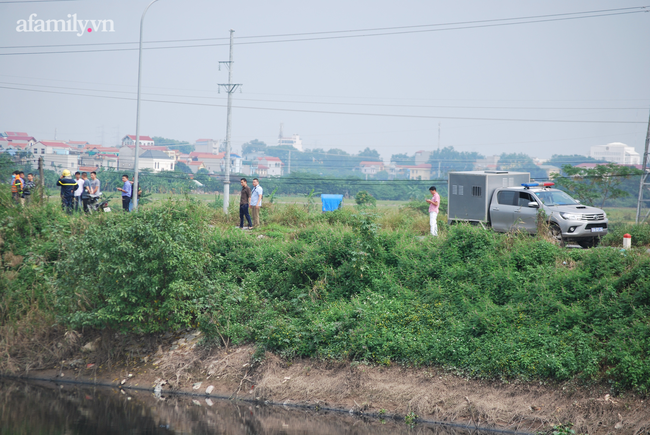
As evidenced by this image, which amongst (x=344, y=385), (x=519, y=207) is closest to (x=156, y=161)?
(x=519, y=207)

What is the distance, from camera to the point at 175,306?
44.8ft

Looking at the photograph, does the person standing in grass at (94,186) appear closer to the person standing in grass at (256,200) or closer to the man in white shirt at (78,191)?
the man in white shirt at (78,191)

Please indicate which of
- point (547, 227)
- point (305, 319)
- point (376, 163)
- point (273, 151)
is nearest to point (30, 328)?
point (305, 319)

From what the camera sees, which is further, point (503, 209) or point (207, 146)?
point (207, 146)

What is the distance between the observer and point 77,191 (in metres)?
20.7

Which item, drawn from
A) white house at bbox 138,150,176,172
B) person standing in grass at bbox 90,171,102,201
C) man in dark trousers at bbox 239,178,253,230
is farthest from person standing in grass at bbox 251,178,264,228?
white house at bbox 138,150,176,172

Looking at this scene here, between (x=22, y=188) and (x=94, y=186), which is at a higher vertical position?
(x=94, y=186)

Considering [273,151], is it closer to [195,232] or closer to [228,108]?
[228,108]

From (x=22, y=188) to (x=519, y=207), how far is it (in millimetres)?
17823

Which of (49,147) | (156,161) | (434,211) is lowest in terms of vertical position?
(434,211)

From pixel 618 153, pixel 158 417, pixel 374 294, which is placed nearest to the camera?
pixel 158 417

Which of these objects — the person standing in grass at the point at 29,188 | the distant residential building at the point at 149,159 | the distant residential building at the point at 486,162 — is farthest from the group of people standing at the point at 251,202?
the distant residential building at the point at 486,162

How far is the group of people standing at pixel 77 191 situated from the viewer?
19.8 m

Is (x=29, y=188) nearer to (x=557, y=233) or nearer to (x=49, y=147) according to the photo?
(x=557, y=233)
